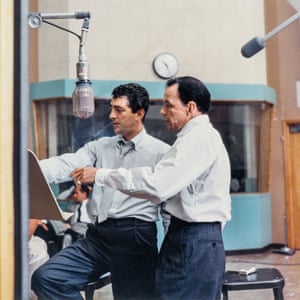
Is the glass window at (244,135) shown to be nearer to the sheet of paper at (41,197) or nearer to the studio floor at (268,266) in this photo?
the studio floor at (268,266)

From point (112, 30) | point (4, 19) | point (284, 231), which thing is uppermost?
point (112, 30)

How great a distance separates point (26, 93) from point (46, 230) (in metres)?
2.36

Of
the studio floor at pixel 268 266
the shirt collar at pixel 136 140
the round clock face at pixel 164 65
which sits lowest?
the studio floor at pixel 268 266

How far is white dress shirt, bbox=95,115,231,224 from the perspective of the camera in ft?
4.34

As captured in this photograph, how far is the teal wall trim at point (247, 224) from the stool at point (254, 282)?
2.83 metres

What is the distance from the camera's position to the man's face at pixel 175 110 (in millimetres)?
1504

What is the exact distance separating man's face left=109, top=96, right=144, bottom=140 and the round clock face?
9.23 feet

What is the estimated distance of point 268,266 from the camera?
4238 mm

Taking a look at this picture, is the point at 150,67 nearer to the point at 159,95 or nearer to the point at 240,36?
the point at 159,95

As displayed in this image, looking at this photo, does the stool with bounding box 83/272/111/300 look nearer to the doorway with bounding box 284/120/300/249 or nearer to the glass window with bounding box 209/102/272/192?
the glass window with bounding box 209/102/272/192

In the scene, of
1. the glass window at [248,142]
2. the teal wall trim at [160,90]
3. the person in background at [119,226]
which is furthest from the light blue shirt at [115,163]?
the glass window at [248,142]

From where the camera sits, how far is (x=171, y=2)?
15.1 feet

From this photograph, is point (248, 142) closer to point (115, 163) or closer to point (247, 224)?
point (247, 224)


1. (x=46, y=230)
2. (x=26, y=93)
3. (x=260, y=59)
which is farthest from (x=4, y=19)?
(x=260, y=59)
